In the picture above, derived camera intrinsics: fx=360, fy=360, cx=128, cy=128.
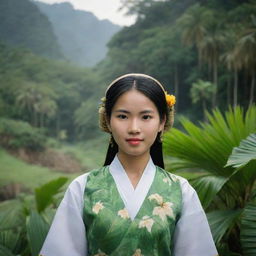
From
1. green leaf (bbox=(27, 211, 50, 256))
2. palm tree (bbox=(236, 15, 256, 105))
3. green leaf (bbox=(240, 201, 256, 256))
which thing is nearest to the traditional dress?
green leaf (bbox=(240, 201, 256, 256))

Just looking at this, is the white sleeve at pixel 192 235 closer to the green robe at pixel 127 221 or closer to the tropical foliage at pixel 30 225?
the green robe at pixel 127 221

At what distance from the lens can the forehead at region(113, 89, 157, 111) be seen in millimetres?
1012

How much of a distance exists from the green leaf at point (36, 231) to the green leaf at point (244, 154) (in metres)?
0.81

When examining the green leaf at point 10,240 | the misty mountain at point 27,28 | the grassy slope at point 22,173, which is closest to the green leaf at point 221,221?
the green leaf at point 10,240

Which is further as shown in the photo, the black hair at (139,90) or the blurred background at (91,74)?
the blurred background at (91,74)

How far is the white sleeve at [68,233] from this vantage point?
3.28ft

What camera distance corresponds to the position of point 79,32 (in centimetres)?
2742

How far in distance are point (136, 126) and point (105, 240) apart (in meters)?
0.32

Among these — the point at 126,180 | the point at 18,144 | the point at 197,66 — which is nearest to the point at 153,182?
the point at 126,180

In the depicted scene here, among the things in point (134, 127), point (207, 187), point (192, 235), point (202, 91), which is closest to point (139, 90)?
point (134, 127)

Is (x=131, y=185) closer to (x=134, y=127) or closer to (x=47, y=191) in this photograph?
(x=134, y=127)

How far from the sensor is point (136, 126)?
3.28 feet

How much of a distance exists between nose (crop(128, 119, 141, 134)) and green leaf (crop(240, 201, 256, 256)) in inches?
24.4

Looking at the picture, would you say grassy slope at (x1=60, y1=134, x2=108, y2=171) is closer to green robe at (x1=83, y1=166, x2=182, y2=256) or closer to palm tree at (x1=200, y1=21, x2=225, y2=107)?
palm tree at (x1=200, y1=21, x2=225, y2=107)
